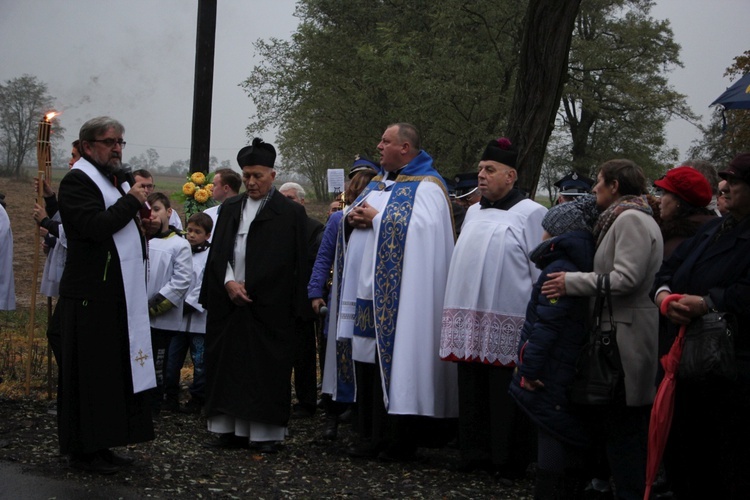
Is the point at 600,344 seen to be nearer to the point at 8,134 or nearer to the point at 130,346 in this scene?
the point at 130,346

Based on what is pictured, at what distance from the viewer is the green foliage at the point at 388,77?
73.9 feet

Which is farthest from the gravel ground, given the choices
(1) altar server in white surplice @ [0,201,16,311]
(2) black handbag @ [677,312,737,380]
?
(2) black handbag @ [677,312,737,380]

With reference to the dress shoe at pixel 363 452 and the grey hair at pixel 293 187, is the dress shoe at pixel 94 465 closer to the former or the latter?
the dress shoe at pixel 363 452

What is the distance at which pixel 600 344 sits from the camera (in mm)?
5016

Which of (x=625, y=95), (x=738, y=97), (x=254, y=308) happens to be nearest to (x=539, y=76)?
(x=738, y=97)

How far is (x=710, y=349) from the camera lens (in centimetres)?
455

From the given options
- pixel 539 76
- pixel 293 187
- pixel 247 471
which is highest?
pixel 539 76

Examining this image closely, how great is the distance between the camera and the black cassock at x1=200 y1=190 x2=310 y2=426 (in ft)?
23.2

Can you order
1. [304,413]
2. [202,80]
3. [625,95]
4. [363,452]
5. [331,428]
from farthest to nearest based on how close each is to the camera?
[625,95]
[202,80]
[304,413]
[331,428]
[363,452]

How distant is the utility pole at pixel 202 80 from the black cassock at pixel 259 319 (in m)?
4.24

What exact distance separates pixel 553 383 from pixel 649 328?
2.11 feet

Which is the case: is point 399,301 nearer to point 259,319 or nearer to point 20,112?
point 259,319

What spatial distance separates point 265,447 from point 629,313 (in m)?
3.16

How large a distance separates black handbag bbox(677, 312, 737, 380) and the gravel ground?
1852 mm
